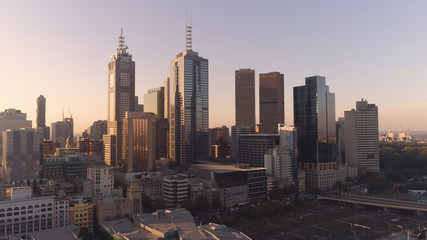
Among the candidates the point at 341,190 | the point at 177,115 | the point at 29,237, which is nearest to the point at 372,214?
the point at 341,190

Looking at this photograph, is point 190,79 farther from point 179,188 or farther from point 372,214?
point 372,214

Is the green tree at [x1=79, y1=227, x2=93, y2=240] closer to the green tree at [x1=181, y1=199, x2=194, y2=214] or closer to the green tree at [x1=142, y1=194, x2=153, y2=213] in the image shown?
the green tree at [x1=142, y1=194, x2=153, y2=213]

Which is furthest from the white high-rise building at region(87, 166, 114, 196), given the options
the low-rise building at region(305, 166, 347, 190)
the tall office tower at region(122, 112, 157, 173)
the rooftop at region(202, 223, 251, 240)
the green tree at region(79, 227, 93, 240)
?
the low-rise building at region(305, 166, 347, 190)

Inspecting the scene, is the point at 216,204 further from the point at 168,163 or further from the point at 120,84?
the point at 120,84

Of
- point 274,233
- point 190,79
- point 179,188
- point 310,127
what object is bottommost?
point 274,233

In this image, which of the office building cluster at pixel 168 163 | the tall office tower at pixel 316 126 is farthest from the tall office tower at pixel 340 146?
the tall office tower at pixel 316 126

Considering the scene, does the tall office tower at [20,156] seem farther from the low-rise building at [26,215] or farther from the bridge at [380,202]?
the bridge at [380,202]
